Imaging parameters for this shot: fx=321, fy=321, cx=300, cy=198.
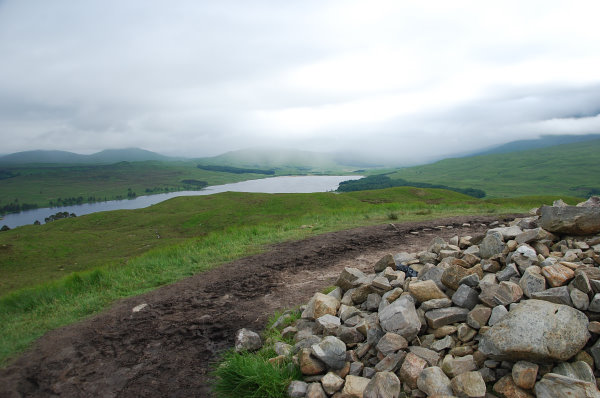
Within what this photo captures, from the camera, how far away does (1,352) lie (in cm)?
719

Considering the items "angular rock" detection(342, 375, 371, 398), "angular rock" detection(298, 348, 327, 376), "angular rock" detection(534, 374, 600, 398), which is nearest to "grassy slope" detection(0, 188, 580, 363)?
"angular rock" detection(298, 348, 327, 376)

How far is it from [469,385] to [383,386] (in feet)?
3.76

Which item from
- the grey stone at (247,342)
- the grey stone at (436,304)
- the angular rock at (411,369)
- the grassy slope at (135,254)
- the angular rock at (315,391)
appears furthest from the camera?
A: the grassy slope at (135,254)

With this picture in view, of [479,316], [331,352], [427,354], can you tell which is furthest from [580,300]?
[331,352]

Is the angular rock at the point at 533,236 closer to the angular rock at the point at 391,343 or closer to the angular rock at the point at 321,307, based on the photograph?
the angular rock at the point at 391,343

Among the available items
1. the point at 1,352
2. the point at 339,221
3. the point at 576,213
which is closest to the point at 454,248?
the point at 576,213

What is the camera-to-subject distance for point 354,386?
4.90m

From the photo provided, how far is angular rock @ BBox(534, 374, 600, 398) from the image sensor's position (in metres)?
3.84

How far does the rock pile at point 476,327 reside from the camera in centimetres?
433

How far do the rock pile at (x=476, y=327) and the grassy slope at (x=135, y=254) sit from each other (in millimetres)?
7006

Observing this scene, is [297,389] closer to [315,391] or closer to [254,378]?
[315,391]

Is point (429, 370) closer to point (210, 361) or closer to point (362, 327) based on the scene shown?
point (362, 327)

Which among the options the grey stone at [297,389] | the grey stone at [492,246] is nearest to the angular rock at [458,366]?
the grey stone at [297,389]

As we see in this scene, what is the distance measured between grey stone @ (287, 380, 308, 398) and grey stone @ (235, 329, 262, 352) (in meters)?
1.67
